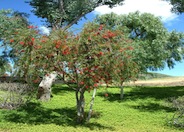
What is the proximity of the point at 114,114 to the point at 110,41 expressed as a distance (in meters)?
6.44

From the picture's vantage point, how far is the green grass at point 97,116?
1585cm

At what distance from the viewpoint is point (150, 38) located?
31250 mm

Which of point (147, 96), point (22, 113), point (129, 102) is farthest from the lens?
point (147, 96)

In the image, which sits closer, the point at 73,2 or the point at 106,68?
the point at 106,68

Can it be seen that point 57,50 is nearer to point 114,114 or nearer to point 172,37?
point 114,114

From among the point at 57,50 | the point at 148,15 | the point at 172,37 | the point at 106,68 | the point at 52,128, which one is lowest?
the point at 52,128

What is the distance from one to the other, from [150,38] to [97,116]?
572 inches

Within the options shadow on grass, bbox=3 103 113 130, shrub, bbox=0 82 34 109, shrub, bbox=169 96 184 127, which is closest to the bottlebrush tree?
shadow on grass, bbox=3 103 113 130

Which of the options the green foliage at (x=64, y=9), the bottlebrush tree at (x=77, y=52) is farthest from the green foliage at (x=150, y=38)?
the bottlebrush tree at (x=77, y=52)

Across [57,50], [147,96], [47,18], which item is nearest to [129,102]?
[147,96]

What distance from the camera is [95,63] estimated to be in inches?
597

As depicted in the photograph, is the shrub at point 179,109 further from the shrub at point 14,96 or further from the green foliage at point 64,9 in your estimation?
the green foliage at point 64,9

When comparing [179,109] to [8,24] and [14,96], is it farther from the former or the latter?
[8,24]

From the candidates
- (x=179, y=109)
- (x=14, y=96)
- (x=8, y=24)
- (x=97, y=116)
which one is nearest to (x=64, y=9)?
(x=8, y=24)
